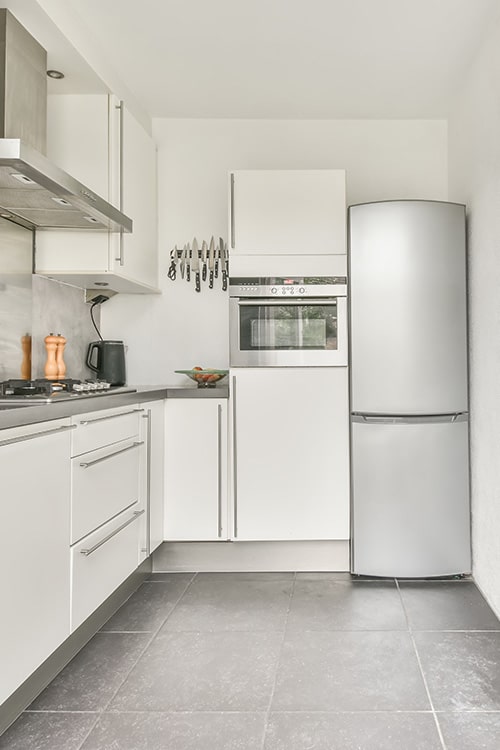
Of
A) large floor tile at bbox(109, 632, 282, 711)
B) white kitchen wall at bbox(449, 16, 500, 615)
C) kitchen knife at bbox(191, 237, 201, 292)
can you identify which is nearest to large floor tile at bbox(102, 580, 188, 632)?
large floor tile at bbox(109, 632, 282, 711)

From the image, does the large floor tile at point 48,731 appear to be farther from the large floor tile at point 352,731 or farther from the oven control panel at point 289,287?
Result: the oven control panel at point 289,287

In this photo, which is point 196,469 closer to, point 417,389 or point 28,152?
point 417,389

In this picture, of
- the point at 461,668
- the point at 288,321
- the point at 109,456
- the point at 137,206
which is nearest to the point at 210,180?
the point at 137,206

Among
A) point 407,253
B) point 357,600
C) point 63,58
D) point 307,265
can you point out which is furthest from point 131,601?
point 63,58

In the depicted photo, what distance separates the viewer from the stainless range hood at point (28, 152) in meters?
1.92

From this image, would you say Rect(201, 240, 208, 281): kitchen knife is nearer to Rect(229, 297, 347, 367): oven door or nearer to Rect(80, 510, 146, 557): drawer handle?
Rect(229, 297, 347, 367): oven door

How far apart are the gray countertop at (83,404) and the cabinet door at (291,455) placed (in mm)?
211

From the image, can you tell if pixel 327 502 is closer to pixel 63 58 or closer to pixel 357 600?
pixel 357 600

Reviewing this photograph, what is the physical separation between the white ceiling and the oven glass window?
46.7 inches

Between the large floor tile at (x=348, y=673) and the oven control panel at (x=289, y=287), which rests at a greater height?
the oven control panel at (x=289, y=287)

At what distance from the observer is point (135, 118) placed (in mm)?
3107

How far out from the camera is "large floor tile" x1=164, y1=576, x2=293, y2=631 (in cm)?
233

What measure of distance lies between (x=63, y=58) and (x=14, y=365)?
1344mm

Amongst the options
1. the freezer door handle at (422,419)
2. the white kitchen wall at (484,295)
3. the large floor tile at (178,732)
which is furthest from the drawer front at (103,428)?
the white kitchen wall at (484,295)
